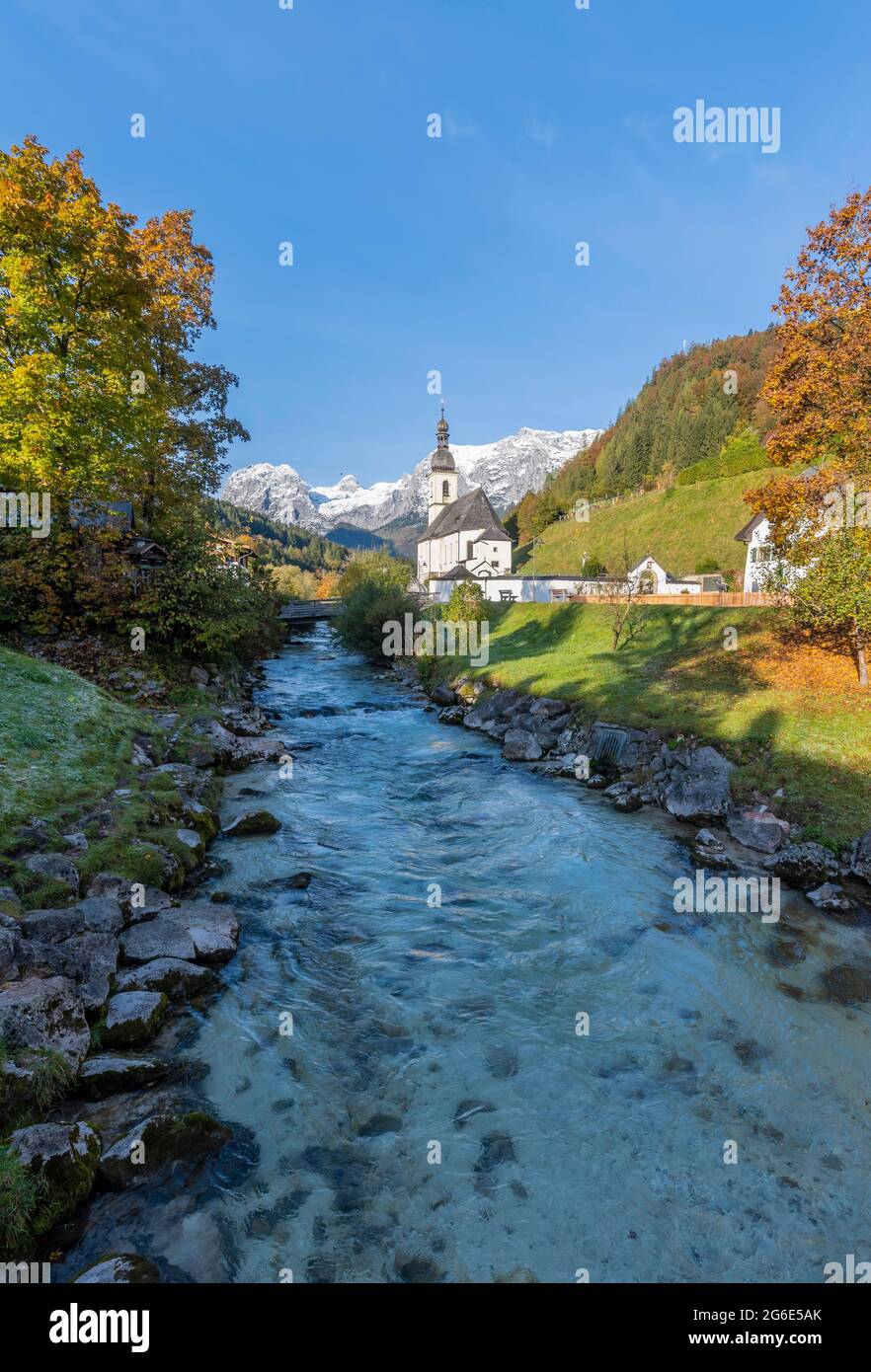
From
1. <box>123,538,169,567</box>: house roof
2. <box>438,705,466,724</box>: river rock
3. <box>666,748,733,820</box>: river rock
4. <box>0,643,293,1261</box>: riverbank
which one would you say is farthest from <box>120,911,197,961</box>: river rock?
<box>438,705,466,724</box>: river rock

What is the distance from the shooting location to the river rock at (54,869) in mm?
8367

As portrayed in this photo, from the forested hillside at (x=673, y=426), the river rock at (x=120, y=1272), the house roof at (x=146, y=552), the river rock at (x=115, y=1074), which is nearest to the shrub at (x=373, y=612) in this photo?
the house roof at (x=146, y=552)

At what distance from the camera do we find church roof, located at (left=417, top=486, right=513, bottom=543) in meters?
86.5

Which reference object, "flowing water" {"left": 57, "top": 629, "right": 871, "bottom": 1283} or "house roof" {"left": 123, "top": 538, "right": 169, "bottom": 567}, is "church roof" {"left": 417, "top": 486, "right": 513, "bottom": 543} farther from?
"flowing water" {"left": 57, "top": 629, "right": 871, "bottom": 1283}

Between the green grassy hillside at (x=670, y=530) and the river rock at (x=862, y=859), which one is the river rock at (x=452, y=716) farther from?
the green grassy hillside at (x=670, y=530)

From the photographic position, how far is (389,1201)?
539 cm

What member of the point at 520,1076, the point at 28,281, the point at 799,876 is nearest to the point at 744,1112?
the point at 520,1076

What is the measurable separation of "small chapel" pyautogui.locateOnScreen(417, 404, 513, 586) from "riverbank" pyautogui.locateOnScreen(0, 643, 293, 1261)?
194 feet

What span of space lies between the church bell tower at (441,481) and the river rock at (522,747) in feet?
298

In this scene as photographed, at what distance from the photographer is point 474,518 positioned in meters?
88.5

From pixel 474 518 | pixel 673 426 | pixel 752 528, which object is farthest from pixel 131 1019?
pixel 673 426

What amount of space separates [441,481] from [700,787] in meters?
102

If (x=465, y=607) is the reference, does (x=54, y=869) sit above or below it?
below

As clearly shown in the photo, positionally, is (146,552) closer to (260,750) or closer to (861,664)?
(260,750)
